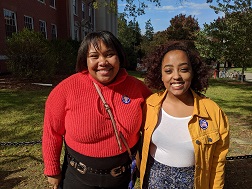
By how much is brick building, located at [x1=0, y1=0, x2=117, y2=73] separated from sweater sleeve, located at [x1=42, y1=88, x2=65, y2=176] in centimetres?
1080

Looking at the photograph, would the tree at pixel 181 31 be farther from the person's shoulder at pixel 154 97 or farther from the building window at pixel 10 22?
the person's shoulder at pixel 154 97

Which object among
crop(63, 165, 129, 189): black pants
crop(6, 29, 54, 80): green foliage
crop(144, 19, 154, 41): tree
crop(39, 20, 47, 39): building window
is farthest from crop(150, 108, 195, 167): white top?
crop(144, 19, 154, 41): tree

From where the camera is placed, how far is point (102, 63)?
1905mm

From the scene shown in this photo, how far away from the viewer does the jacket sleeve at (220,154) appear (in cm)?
190

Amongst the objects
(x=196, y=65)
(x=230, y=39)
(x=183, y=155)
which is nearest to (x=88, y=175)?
(x=183, y=155)

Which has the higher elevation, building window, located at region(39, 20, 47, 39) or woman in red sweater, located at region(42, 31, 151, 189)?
building window, located at region(39, 20, 47, 39)

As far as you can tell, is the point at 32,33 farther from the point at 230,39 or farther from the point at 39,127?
the point at 230,39

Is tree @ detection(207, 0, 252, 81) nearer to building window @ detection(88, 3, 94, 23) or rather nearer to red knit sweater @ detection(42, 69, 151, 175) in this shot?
red knit sweater @ detection(42, 69, 151, 175)

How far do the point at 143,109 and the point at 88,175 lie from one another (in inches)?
26.3

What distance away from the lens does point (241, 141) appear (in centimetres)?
522

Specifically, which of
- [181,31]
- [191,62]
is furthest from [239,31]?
[181,31]

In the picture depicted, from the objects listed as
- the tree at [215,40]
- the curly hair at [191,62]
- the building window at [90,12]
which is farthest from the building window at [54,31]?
the curly hair at [191,62]

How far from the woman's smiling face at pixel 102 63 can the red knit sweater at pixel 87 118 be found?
0.23 feet

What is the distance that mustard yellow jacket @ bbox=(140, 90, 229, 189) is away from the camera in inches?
74.5
